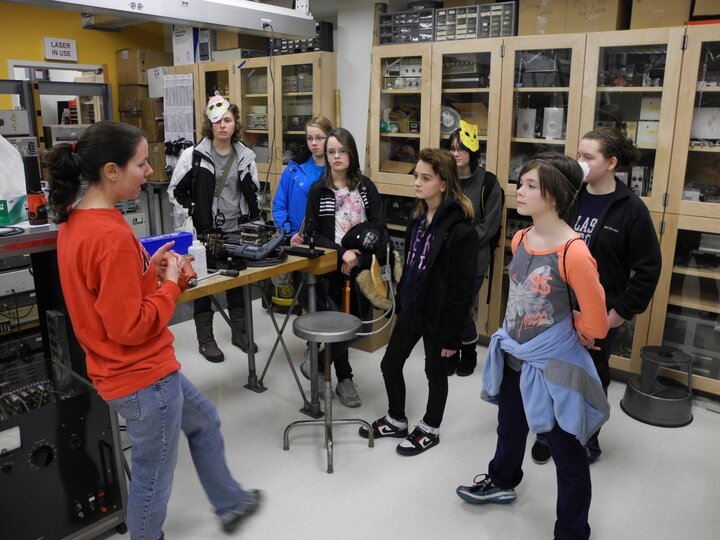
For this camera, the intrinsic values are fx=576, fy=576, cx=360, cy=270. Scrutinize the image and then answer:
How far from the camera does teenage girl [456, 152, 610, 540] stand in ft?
5.84

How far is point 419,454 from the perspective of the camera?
263 cm

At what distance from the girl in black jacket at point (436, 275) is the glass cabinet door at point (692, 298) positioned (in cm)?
134

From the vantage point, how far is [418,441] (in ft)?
8.68

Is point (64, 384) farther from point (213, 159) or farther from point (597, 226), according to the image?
point (597, 226)

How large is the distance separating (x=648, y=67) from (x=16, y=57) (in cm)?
551

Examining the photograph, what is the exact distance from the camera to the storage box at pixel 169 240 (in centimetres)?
221

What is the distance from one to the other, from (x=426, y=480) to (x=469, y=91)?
94.7 inches

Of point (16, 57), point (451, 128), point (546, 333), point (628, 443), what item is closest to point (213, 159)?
point (451, 128)

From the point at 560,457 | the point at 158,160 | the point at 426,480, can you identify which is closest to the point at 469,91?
the point at 426,480

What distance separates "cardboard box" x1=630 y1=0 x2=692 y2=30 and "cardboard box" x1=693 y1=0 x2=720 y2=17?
8 centimetres

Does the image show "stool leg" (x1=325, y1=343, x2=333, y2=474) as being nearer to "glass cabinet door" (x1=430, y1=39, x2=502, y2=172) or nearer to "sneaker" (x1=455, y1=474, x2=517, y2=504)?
"sneaker" (x1=455, y1=474, x2=517, y2=504)

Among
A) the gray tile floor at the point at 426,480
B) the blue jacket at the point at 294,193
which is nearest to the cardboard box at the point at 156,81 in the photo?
the blue jacket at the point at 294,193

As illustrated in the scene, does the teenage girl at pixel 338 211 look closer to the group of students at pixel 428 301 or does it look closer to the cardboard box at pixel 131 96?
the group of students at pixel 428 301

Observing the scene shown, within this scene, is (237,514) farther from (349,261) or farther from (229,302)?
(229,302)
